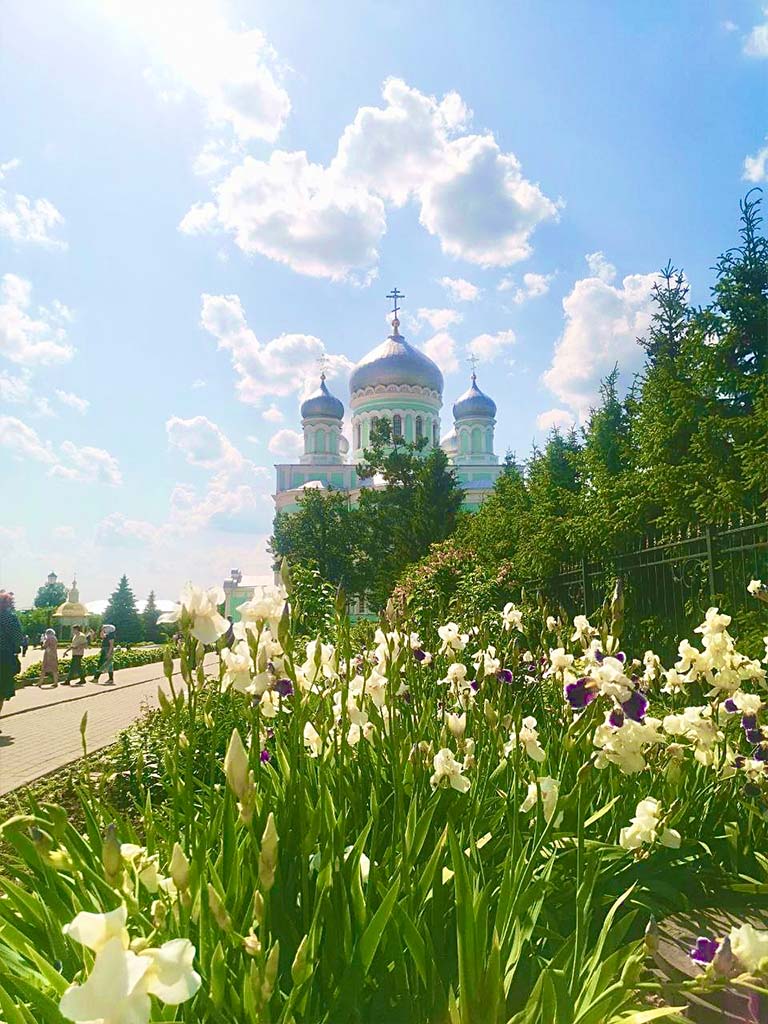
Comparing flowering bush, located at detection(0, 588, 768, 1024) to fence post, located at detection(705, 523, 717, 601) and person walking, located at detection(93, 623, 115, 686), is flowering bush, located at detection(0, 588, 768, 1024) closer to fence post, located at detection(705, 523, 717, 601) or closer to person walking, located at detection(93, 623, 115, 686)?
fence post, located at detection(705, 523, 717, 601)

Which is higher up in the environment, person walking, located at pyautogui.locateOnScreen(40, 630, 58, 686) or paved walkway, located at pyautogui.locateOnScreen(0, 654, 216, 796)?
person walking, located at pyautogui.locateOnScreen(40, 630, 58, 686)

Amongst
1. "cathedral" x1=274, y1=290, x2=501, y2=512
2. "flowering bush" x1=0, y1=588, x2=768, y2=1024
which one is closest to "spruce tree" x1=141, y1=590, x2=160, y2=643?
"cathedral" x1=274, y1=290, x2=501, y2=512

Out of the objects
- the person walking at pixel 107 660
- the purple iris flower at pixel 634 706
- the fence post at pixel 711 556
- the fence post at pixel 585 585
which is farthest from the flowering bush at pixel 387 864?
the person walking at pixel 107 660

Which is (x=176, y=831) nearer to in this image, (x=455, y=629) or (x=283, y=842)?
(x=283, y=842)

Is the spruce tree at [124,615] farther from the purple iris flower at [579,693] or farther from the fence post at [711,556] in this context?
the purple iris flower at [579,693]

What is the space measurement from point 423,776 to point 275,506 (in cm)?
4906

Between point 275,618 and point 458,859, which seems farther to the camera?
point 275,618

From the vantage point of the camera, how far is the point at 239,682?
7.17 ft

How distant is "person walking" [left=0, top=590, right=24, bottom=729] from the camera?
9328 mm

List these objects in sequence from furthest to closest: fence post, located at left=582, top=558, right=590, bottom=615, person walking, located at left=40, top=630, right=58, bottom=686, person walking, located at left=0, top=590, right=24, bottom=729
Result: 1. person walking, located at left=40, top=630, right=58, bottom=686
2. person walking, located at left=0, top=590, right=24, bottom=729
3. fence post, located at left=582, top=558, right=590, bottom=615

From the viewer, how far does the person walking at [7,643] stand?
9328 mm

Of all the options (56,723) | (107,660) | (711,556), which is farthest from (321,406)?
(711,556)

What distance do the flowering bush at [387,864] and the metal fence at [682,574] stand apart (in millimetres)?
2529

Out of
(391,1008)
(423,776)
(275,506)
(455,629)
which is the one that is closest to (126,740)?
(455,629)
